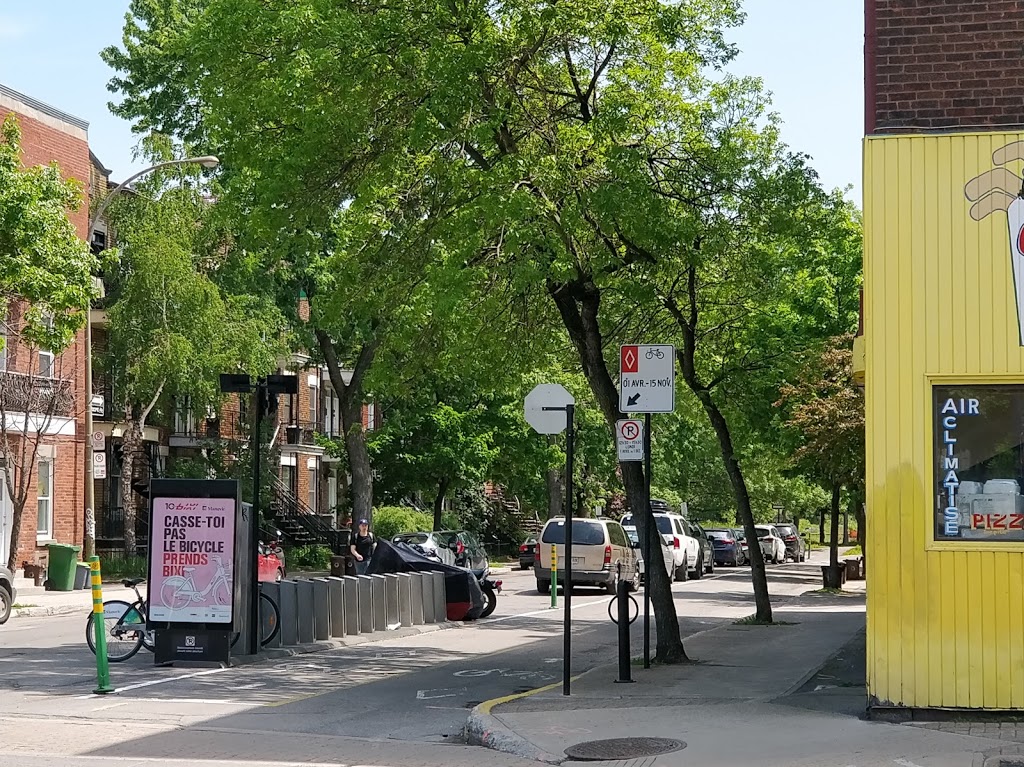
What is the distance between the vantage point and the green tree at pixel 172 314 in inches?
1378

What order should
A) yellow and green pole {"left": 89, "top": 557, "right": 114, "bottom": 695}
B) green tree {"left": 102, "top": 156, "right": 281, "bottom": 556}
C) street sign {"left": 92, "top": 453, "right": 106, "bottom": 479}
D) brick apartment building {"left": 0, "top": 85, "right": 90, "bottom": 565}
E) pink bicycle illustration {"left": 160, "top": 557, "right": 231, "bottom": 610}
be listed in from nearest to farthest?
yellow and green pole {"left": 89, "top": 557, "right": 114, "bottom": 695} → pink bicycle illustration {"left": 160, "top": 557, "right": 231, "bottom": 610} → street sign {"left": 92, "top": 453, "right": 106, "bottom": 479} → brick apartment building {"left": 0, "top": 85, "right": 90, "bottom": 565} → green tree {"left": 102, "top": 156, "right": 281, "bottom": 556}

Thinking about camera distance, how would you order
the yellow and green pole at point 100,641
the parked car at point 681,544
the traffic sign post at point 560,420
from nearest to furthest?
1. the traffic sign post at point 560,420
2. the yellow and green pole at point 100,641
3. the parked car at point 681,544

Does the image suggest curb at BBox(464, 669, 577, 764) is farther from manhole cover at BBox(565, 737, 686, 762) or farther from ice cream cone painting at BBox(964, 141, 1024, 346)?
ice cream cone painting at BBox(964, 141, 1024, 346)

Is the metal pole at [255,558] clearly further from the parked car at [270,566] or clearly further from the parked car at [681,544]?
the parked car at [681,544]

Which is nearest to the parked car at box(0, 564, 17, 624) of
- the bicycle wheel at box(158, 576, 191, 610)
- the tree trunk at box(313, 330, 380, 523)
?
the bicycle wheel at box(158, 576, 191, 610)

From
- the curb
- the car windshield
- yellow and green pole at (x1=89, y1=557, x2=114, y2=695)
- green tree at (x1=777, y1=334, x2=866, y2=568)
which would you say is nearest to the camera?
the curb

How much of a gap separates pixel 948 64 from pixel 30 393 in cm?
2541

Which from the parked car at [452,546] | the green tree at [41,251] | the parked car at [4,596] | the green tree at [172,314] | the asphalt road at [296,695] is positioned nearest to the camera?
the asphalt road at [296,695]

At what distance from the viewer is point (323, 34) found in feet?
46.8

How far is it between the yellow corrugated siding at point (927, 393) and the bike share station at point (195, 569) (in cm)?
769

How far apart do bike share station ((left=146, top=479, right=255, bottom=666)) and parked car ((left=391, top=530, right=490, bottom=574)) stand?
16.5 metres

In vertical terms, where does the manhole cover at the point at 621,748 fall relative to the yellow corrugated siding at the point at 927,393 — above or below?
below

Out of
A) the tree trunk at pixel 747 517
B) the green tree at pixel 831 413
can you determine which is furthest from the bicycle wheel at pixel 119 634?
the green tree at pixel 831 413

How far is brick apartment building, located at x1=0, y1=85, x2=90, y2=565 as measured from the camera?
105 ft
